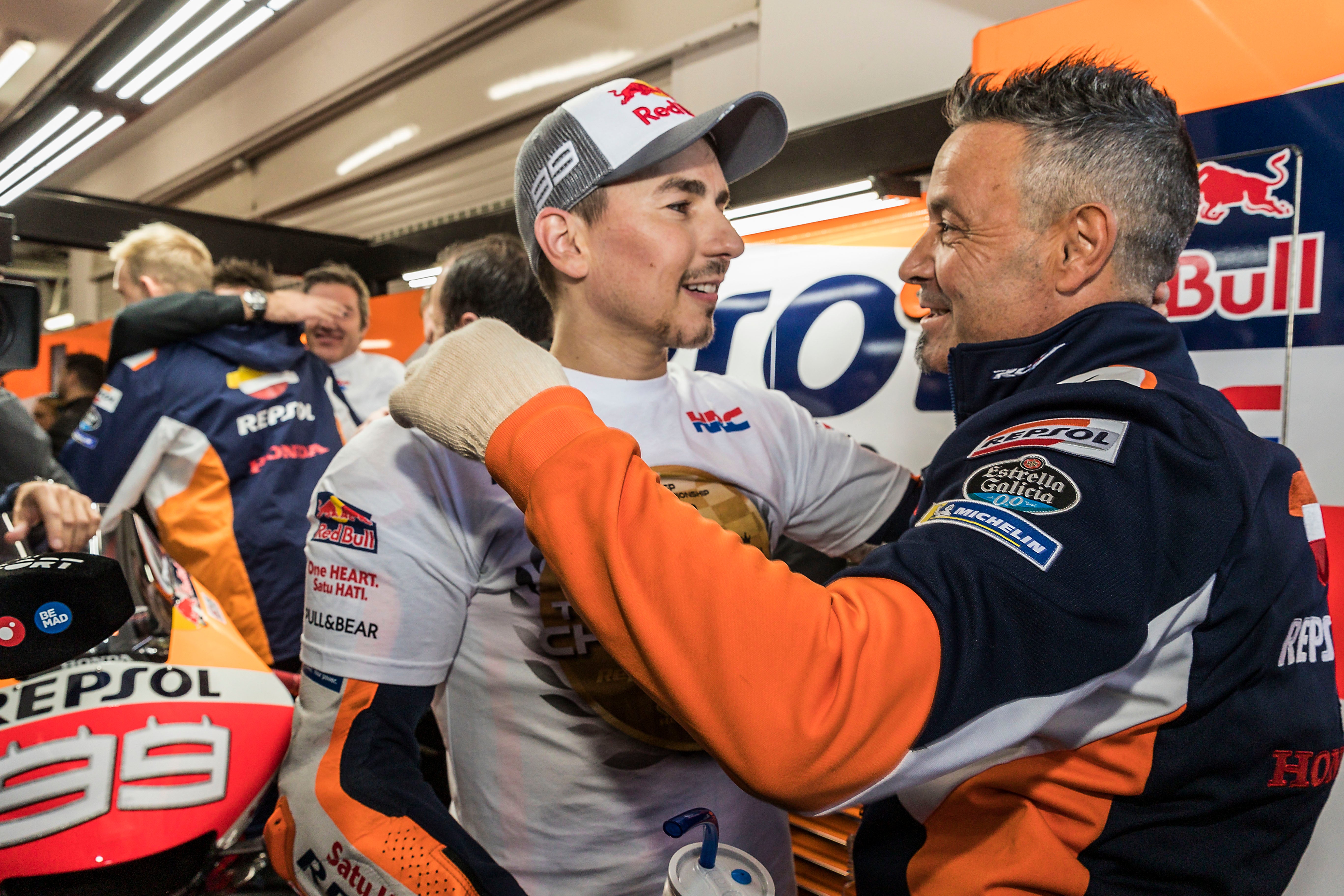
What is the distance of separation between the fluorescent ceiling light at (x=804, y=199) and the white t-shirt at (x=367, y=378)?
70.3 inches

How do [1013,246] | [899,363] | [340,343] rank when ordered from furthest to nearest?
[340,343] < [899,363] < [1013,246]

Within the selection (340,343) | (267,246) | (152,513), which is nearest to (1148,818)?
(152,513)

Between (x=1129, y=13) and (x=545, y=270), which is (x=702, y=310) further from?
(x=1129, y=13)

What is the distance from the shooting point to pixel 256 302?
8.81 ft

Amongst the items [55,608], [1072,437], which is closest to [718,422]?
[1072,437]

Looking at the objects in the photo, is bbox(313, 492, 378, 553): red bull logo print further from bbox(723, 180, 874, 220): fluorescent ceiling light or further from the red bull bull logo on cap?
bbox(723, 180, 874, 220): fluorescent ceiling light

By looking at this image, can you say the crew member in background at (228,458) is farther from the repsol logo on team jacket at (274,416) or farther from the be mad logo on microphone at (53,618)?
the be mad logo on microphone at (53,618)

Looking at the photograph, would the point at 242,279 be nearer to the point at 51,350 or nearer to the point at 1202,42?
the point at 1202,42

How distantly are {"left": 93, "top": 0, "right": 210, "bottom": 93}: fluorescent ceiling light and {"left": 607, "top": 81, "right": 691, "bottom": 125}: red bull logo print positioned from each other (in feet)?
12.2

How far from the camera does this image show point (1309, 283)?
1.60 meters

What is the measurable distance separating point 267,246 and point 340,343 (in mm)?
2676

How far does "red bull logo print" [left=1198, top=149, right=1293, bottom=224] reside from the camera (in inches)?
64.1

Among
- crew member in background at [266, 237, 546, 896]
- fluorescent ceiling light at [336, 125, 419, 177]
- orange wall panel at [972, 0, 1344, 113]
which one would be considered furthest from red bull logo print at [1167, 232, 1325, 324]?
fluorescent ceiling light at [336, 125, 419, 177]

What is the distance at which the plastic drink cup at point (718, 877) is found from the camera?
0.83 metres
